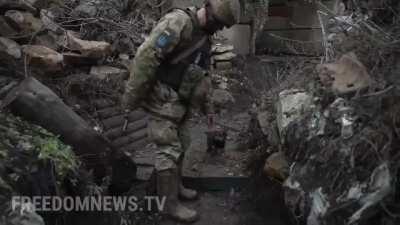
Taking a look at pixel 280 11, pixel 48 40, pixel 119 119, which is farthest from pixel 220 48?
pixel 48 40

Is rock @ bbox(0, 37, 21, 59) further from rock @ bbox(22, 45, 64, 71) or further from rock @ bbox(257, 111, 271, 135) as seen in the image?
rock @ bbox(257, 111, 271, 135)

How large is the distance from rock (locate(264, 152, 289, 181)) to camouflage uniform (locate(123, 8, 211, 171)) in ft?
2.50

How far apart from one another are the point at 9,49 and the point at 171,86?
1703 mm

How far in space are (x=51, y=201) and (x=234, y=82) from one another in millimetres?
5384

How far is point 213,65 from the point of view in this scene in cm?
846

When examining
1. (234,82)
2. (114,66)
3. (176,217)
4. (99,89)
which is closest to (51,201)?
(176,217)

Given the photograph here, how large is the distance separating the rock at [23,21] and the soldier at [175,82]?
1.74 m

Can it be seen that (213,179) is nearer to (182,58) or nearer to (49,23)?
(182,58)

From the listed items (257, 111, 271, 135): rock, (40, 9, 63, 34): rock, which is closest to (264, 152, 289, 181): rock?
(257, 111, 271, 135): rock

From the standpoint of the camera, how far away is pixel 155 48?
3922 mm

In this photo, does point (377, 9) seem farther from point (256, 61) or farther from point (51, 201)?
point (256, 61)

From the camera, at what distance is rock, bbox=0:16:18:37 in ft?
16.5

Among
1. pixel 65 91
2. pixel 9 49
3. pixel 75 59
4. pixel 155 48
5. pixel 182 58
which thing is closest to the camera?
pixel 155 48

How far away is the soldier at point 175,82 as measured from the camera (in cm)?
399
